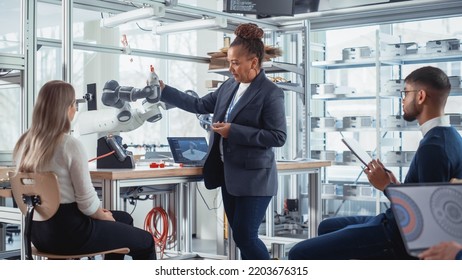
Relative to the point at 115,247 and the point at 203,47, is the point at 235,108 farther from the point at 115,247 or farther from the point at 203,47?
the point at 203,47

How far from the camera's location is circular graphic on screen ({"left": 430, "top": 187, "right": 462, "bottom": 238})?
1.78 metres

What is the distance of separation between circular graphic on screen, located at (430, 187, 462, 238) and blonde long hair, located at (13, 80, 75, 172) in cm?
158

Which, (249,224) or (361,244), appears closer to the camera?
(361,244)

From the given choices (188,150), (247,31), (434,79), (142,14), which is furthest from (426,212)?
(142,14)

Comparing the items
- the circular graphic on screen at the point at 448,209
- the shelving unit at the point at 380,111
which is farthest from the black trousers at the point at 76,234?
the shelving unit at the point at 380,111

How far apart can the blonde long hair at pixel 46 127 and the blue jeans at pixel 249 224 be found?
963 millimetres

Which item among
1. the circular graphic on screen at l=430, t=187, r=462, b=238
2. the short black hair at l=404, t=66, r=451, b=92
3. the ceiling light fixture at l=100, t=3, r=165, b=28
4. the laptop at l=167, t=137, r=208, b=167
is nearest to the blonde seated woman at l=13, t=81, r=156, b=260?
the laptop at l=167, t=137, r=208, b=167

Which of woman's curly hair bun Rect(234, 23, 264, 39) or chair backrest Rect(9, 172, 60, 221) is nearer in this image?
chair backrest Rect(9, 172, 60, 221)

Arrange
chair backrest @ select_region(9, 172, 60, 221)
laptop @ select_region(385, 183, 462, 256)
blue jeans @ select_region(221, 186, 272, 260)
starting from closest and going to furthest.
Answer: laptop @ select_region(385, 183, 462, 256) < chair backrest @ select_region(9, 172, 60, 221) < blue jeans @ select_region(221, 186, 272, 260)

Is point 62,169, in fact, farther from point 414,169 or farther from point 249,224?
point 414,169

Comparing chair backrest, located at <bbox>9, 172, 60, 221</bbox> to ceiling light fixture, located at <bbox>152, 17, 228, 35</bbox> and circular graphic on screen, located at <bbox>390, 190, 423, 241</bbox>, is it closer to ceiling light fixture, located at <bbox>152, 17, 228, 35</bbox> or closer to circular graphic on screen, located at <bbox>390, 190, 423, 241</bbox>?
circular graphic on screen, located at <bbox>390, 190, 423, 241</bbox>

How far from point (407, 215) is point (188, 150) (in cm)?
218

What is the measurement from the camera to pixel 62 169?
2744 mm

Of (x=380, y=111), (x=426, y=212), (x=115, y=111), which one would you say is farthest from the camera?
(x=380, y=111)
